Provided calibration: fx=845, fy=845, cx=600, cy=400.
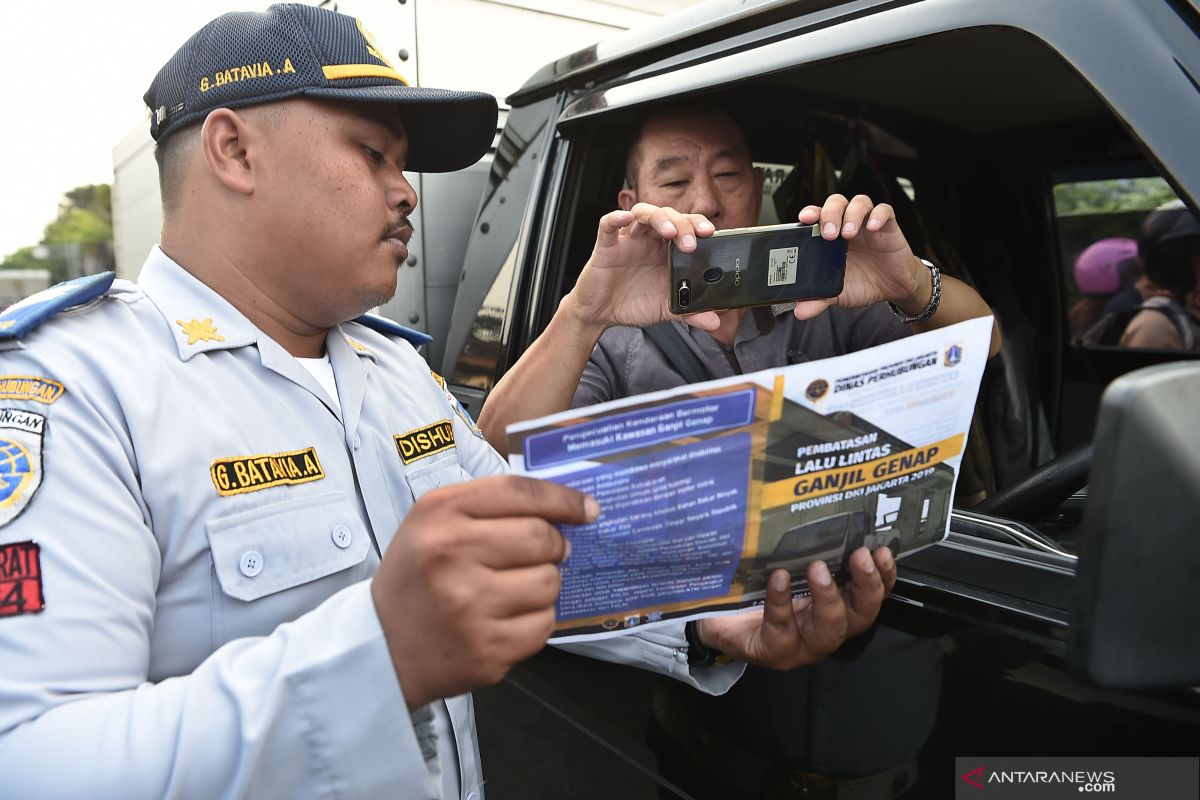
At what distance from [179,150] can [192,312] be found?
0.29 metres

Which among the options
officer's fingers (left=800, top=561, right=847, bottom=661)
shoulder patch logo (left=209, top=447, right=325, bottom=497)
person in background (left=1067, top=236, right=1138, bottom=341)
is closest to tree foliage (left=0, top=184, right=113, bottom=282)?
person in background (left=1067, top=236, right=1138, bottom=341)

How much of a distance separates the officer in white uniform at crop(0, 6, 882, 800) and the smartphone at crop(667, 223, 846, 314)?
48 centimetres

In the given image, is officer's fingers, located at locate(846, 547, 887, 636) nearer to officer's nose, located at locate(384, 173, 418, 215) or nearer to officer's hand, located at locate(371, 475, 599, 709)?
officer's hand, located at locate(371, 475, 599, 709)

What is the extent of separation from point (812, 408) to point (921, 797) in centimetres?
64

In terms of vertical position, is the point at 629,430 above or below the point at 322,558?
above

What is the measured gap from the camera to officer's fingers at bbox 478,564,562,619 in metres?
0.79

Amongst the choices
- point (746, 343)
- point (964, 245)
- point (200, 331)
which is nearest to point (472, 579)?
point (200, 331)

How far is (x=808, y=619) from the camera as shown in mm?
1203

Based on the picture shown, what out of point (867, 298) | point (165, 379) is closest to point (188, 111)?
point (165, 379)

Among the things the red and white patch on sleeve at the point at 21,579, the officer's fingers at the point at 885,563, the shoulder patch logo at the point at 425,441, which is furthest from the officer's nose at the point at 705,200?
the red and white patch on sleeve at the point at 21,579

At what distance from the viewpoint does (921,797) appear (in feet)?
3.76

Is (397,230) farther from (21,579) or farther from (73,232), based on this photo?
(73,232)

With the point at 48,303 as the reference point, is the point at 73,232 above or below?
above

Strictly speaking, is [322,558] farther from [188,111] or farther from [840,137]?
[840,137]
